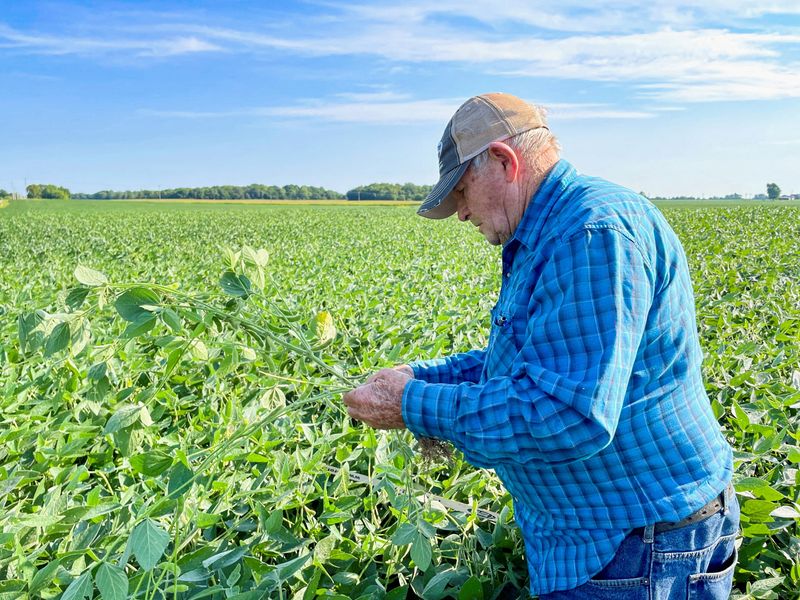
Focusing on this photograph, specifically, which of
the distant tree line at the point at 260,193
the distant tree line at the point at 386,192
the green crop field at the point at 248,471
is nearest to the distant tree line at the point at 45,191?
the distant tree line at the point at 260,193

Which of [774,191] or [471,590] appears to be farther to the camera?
[774,191]

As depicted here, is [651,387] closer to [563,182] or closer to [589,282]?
[589,282]

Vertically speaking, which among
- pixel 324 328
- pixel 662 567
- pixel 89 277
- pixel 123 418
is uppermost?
pixel 89 277

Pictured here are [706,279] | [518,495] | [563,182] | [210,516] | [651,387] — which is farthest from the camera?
[706,279]

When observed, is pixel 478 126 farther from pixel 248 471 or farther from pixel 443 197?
pixel 248 471

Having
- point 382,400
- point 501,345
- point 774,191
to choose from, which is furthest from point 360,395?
point 774,191

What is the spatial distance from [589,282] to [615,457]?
44cm

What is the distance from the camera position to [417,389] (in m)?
1.52

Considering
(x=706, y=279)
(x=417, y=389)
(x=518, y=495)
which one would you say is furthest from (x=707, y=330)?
(x=417, y=389)

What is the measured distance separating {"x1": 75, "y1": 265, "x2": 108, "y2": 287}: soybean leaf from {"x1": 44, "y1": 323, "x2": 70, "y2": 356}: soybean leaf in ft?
0.41

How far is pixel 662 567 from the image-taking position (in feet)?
5.11

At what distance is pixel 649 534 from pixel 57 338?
1.54 m

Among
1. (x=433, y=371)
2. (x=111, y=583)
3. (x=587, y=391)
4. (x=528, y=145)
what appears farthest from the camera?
(x=433, y=371)

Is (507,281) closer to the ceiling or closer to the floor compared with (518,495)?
closer to the ceiling
